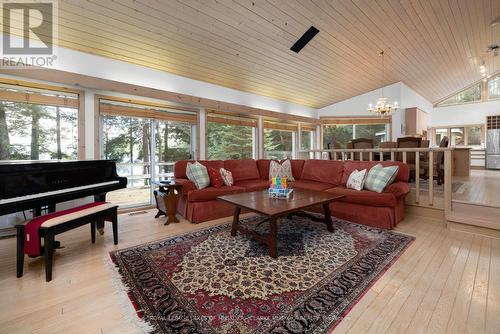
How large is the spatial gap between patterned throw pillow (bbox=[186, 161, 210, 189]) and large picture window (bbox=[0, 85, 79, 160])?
1.76m

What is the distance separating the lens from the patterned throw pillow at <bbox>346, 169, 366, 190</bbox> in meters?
3.35

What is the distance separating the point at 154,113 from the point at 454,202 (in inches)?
198

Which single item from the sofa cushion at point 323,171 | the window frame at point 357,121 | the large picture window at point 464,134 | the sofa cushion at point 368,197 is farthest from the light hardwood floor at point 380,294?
the large picture window at point 464,134

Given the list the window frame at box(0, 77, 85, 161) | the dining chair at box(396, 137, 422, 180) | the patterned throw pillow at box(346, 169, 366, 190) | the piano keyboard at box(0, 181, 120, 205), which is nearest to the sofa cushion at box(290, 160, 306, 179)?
the patterned throw pillow at box(346, 169, 366, 190)

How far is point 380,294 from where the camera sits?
1646 millimetres

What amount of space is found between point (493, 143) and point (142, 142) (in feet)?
37.0

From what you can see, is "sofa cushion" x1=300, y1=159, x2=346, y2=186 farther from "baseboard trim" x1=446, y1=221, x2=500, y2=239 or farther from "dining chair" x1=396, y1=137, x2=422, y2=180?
"baseboard trim" x1=446, y1=221, x2=500, y2=239

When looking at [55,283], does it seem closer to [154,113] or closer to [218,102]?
[154,113]

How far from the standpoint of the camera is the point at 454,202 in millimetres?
3211

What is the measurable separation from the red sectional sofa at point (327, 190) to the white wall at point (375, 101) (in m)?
3.73

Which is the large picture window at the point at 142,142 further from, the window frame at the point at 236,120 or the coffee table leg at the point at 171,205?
the coffee table leg at the point at 171,205

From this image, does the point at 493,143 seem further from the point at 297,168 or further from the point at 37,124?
the point at 37,124

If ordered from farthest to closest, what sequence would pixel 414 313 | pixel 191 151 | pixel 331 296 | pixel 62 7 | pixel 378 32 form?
pixel 191 151 → pixel 378 32 → pixel 62 7 → pixel 331 296 → pixel 414 313

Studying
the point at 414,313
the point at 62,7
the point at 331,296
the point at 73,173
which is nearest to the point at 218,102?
the point at 62,7
